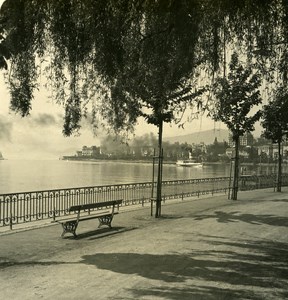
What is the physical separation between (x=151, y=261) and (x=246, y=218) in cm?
635

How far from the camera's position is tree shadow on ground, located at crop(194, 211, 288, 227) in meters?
12.7

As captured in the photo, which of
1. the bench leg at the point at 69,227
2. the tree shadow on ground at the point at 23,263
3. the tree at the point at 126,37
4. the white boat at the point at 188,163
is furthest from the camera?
the white boat at the point at 188,163

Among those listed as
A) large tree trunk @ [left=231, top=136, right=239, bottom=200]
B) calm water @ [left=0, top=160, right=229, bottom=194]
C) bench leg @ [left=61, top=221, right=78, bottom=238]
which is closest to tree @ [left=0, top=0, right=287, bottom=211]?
bench leg @ [left=61, top=221, right=78, bottom=238]

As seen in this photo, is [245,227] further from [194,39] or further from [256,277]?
[194,39]

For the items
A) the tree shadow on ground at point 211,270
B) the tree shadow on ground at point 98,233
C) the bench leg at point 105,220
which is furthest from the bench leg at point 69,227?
the tree shadow on ground at point 211,270

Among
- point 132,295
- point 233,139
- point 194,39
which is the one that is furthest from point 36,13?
point 233,139

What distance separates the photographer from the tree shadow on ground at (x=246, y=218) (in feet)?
41.6

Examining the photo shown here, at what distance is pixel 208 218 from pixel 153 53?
28.3 feet

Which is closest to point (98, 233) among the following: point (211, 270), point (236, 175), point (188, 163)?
point (211, 270)

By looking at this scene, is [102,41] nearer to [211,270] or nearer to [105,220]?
[211,270]

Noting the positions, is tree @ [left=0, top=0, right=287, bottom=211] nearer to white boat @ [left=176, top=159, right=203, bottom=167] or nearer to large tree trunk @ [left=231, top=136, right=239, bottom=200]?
large tree trunk @ [left=231, top=136, right=239, bottom=200]

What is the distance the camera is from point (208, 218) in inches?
535

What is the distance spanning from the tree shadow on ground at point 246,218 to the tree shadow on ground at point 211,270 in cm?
322

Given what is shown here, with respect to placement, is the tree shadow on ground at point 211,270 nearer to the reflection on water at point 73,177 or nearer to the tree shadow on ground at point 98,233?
the tree shadow on ground at point 98,233
